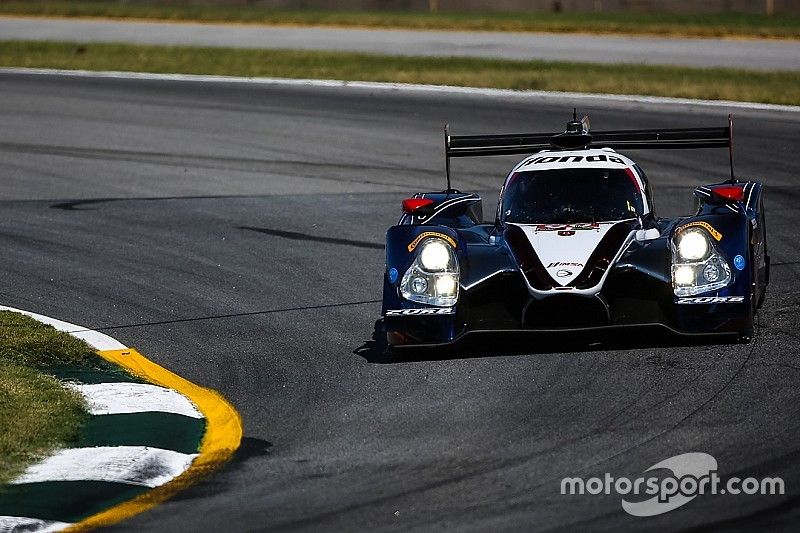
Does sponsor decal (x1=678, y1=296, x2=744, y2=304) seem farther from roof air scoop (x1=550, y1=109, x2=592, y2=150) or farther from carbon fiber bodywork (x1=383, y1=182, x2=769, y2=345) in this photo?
roof air scoop (x1=550, y1=109, x2=592, y2=150)

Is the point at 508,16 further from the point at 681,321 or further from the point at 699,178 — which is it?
the point at 681,321

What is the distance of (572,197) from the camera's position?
977cm

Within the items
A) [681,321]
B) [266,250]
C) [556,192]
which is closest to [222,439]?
[681,321]

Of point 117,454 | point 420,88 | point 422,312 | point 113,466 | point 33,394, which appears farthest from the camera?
point 420,88

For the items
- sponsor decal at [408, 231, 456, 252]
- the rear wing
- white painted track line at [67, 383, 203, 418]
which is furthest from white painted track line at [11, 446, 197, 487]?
the rear wing

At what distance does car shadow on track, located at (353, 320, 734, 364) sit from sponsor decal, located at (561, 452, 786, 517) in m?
2.33

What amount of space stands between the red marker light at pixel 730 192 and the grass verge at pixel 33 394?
4572 millimetres

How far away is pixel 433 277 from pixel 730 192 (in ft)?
8.25

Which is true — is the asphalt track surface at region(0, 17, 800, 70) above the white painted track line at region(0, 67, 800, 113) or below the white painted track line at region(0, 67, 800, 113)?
above

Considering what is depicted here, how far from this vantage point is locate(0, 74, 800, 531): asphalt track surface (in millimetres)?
6188

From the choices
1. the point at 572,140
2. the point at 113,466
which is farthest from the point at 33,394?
the point at 572,140

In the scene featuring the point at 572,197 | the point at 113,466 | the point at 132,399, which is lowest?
the point at 113,466

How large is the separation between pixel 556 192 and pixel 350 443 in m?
3.42

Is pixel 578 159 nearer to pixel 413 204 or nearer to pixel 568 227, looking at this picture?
pixel 568 227
